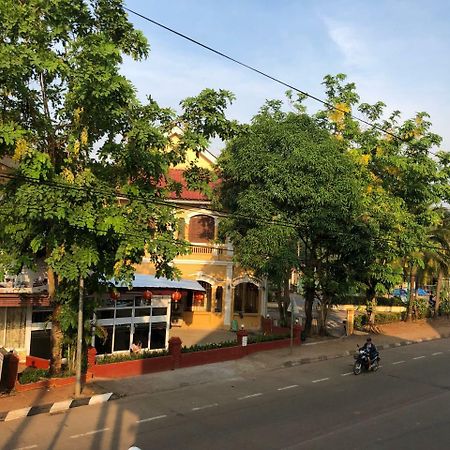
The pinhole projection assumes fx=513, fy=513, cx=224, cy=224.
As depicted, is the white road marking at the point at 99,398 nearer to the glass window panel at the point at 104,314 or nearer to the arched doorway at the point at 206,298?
the glass window panel at the point at 104,314

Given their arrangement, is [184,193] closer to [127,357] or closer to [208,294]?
[208,294]

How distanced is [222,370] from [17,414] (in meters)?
7.16

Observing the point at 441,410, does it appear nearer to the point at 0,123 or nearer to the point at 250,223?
the point at 250,223

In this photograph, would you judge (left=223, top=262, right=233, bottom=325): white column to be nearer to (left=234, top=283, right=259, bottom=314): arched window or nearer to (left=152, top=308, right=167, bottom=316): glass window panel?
(left=234, top=283, right=259, bottom=314): arched window

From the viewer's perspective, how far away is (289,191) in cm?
1962

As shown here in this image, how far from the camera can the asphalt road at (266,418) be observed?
1004 cm

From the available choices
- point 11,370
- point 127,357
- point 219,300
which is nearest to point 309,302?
point 219,300

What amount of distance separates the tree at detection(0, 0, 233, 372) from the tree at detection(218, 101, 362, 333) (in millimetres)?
6280

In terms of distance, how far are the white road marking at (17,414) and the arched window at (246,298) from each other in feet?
54.5

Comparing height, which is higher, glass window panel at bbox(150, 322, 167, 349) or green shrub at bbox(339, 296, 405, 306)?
green shrub at bbox(339, 296, 405, 306)

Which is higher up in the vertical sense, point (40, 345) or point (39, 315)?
point (39, 315)

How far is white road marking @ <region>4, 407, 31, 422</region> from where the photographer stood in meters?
11.5

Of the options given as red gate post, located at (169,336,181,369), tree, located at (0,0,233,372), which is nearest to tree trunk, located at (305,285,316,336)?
red gate post, located at (169,336,181,369)

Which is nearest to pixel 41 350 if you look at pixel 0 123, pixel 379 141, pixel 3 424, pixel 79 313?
pixel 79 313
